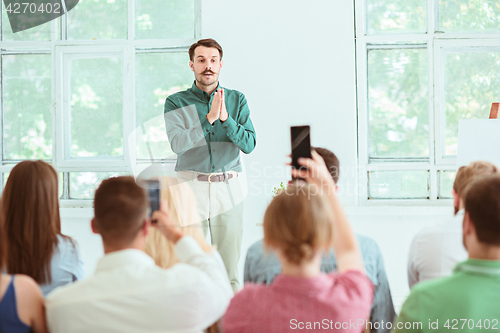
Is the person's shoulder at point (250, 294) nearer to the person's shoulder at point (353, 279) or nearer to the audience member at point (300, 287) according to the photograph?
the audience member at point (300, 287)

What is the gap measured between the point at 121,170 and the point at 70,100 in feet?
Result: 2.36

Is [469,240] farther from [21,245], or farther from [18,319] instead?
[21,245]

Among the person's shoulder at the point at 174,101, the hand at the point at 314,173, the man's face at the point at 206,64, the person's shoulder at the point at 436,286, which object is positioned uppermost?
the man's face at the point at 206,64

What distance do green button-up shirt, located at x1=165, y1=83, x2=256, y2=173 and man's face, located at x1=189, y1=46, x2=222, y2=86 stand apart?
0.29 feet

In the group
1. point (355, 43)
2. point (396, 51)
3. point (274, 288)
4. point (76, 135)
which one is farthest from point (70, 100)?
point (274, 288)

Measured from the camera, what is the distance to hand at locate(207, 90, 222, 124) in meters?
2.58

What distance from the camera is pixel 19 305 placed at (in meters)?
1.03

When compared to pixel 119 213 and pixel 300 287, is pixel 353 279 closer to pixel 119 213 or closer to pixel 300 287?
pixel 300 287

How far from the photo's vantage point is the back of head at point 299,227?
1005 mm

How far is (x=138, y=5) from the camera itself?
11.5ft

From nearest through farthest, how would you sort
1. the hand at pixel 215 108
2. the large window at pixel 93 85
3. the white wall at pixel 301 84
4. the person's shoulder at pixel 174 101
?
1. the hand at pixel 215 108
2. the person's shoulder at pixel 174 101
3. the white wall at pixel 301 84
4. the large window at pixel 93 85

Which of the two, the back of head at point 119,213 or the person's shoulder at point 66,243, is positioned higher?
the back of head at point 119,213

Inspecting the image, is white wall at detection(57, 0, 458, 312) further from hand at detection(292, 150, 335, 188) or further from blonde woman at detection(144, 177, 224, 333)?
hand at detection(292, 150, 335, 188)

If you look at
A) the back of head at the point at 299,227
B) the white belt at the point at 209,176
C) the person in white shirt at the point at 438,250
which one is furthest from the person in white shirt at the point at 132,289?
the white belt at the point at 209,176
